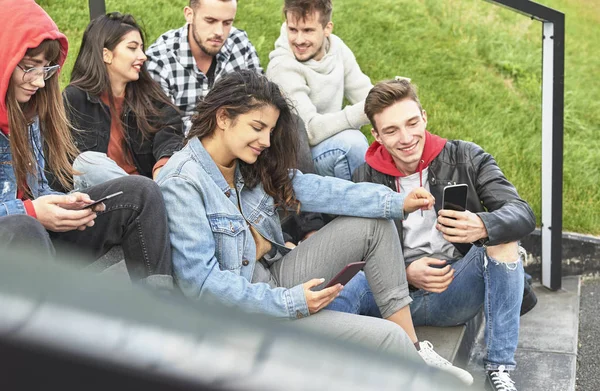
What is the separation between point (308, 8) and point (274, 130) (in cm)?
129

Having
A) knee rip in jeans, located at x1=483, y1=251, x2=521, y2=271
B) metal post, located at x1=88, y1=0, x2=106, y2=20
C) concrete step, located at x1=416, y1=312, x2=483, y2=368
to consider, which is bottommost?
concrete step, located at x1=416, y1=312, x2=483, y2=368

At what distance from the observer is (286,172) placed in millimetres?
3088

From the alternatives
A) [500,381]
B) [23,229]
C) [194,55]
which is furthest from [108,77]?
[500,381]

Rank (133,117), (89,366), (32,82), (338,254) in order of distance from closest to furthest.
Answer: (89,366) < (32,82) < (338,254) < (133,117)

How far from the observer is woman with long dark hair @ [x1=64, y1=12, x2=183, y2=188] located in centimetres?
346

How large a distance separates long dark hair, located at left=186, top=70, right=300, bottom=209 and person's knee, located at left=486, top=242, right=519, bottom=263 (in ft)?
2.49

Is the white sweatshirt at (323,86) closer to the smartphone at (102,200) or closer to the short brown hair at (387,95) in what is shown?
the short brown hair at (387,95)

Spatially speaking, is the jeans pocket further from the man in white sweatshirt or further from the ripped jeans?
the man in white sweatshirt

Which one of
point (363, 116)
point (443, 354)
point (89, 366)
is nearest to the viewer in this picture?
point (89, 366)

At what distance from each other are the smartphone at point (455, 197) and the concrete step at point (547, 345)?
66cm

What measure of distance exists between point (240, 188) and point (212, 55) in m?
1.33

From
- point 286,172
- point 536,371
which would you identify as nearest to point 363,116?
point 286,172

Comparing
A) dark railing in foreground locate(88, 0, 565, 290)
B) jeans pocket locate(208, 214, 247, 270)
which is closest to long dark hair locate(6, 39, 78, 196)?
jeans pocket locate(208, 214, 247, 270)

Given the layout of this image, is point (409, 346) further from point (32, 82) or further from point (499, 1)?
point (499, 1)
